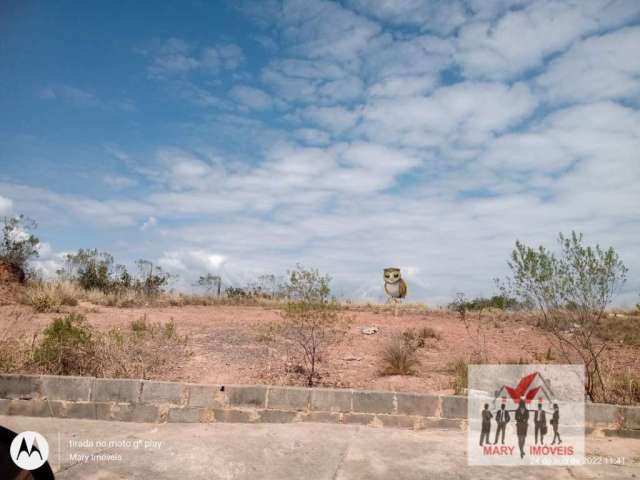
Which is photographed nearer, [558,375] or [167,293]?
[558,375]

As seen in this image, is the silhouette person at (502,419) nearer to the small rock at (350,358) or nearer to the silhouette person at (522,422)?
the silhouette person at (522,422)

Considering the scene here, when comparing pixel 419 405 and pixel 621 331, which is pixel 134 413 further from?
pixel 621 331

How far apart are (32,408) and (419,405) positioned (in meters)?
5.37

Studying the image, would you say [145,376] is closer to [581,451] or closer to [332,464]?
[332,464]

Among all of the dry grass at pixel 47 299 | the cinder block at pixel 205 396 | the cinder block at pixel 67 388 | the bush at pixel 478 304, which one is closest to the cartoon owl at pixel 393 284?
the bush at pixel 478 304

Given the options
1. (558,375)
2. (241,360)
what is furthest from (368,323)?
(558,375)

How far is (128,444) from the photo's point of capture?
5332 millimetres

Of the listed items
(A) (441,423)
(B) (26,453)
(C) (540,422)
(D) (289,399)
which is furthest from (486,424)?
(B) (26,453)

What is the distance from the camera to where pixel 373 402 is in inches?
241

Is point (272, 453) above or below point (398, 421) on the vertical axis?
below

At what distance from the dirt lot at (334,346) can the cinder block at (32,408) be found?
72.8 inches

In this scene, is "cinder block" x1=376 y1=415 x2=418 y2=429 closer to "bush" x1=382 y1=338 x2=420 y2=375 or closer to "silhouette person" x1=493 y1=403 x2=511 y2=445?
"silhouette person" x1=493 y1=403 x2=511 y2=445

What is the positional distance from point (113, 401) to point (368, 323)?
351 inches

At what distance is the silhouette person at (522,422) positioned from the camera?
18.6 feet
